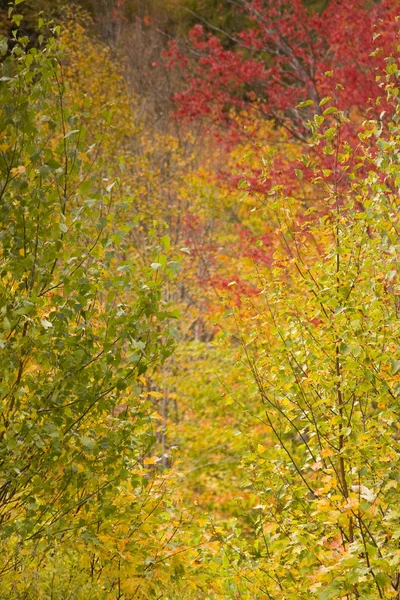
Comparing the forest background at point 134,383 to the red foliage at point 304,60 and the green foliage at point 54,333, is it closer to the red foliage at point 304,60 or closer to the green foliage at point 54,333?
the green foliage at point 54,333

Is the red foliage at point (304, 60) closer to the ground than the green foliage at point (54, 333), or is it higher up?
closer to the ground

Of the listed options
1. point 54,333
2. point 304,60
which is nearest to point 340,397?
point 54,333

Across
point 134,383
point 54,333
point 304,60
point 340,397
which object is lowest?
point 304,60

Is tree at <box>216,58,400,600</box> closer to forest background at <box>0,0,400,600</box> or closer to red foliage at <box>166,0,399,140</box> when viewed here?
forest background at <box>0,0,400,600</box>

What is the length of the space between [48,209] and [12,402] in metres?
0.96

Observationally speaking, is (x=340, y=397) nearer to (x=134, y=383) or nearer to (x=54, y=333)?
(x=134, y=383)

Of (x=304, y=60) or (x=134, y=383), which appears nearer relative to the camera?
(x=134, y=383)

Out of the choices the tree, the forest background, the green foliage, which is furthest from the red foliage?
the green foliage

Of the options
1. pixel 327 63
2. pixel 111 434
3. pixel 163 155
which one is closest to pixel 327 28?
pixel 327 63

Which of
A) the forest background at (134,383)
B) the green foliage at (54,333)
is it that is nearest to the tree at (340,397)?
the forest background at (134,383)

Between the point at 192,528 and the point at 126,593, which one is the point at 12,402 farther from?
the point at 192,528

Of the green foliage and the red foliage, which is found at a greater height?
the green foliage

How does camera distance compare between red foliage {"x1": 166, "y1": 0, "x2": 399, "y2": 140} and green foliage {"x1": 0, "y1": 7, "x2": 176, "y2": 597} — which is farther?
red foliage {"x1": 166, "y1": 0, "x2": 399, "y2": 140}

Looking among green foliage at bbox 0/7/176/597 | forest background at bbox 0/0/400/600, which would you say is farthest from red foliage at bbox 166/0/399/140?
green foliage at bbox 0/7/176/597
